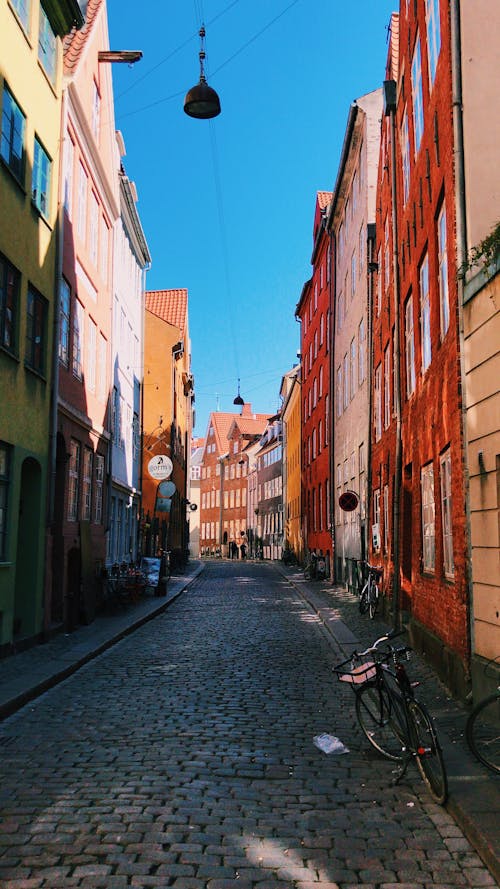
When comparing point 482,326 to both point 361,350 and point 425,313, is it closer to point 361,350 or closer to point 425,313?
point 425,313

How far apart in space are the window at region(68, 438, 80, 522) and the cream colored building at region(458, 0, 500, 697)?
33.4 feet

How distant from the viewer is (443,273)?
11148mm

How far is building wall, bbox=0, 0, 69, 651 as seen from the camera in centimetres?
1212

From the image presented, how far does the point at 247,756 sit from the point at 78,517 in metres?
11.6

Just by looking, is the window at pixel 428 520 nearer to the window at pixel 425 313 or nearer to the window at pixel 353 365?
the window at pixel 425 313

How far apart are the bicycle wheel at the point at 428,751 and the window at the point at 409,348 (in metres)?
8.49

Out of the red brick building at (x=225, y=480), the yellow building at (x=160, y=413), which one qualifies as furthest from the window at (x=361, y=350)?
the red brick building at (x=225, y=480)

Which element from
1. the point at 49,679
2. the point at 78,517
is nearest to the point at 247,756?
the point at 49,679

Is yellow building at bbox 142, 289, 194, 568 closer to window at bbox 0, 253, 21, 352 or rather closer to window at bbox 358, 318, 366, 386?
window at bbox 358, 318, 366, 386

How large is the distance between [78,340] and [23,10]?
22.0 feet

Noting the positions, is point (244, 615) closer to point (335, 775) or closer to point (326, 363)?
point (335, 775)

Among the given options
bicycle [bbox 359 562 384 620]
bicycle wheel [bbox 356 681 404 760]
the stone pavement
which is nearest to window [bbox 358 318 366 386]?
bicycle [bbox 359 562 384 620]

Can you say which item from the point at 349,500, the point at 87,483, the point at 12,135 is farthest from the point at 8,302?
the point at 349,500

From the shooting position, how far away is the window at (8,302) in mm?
12062
